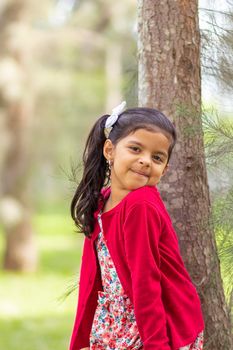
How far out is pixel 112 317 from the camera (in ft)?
8.27

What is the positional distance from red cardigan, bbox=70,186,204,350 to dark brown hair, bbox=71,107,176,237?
0.13 meters

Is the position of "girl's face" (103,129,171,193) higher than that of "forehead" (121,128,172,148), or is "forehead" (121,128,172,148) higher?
"forehead" (121,128,172,148)

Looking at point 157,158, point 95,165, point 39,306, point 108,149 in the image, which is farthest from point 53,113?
point 157,158

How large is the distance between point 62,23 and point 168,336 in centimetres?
1232

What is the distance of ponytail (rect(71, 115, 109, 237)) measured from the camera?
267 cm

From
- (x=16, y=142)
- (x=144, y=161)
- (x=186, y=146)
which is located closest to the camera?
(x=144, y=161)

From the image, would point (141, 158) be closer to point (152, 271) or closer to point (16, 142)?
point (152, 271)

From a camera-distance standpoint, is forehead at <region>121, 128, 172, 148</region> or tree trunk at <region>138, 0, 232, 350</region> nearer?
forehead at <region>121, 128, 172, 148</region>

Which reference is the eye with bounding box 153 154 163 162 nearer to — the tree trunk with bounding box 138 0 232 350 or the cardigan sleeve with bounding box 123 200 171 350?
the cardigan sleeve with bounding box 123 200 171 350

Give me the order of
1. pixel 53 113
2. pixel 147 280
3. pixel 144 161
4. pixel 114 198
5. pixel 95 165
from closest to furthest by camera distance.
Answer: pixel 147 280, pixel 144 161, pixel 114 198, pixel 95 165, pixel 53 113

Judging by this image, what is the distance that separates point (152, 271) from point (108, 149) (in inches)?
18.6

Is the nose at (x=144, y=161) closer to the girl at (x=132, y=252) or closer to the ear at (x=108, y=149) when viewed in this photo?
the girl at (x=132, y=252)

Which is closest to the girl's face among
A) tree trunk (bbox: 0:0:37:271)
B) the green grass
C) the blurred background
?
the blurred background

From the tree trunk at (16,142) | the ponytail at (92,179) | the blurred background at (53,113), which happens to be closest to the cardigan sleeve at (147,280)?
the ponytail at (92,179)
